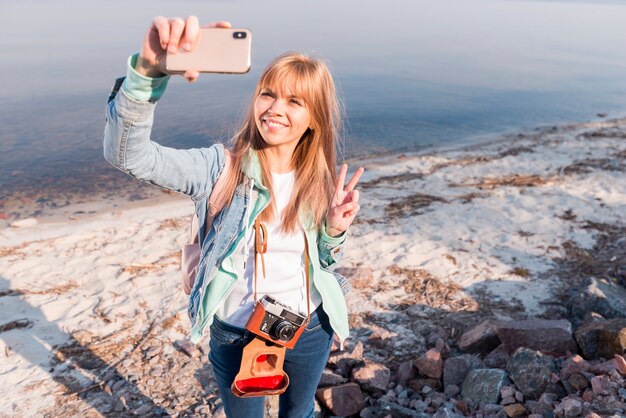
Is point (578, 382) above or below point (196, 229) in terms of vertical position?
below

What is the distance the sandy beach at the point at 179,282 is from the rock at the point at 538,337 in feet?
2.22

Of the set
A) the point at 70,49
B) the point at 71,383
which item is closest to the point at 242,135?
the point at 71,383

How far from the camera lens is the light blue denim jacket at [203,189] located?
5.87ft

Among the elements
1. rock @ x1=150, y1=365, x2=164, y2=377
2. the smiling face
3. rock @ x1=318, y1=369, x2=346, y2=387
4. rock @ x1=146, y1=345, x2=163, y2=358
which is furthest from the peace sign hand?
rock @ x1=146, y1=345, x2=163, y2=358

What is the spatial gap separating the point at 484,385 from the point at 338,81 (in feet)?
44.2

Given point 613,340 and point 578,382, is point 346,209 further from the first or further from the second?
point 613,340

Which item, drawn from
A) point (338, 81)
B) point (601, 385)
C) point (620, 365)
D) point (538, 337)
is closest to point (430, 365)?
point (538, 337)

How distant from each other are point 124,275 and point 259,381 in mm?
4353

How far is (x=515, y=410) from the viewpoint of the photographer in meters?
3.81

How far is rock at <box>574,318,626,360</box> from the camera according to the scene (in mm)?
4173

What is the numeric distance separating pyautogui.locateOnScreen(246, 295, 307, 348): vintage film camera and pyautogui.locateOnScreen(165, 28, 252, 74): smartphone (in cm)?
98

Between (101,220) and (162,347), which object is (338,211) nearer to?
(162,347)

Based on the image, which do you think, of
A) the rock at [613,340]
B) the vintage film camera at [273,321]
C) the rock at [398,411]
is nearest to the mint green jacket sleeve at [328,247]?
the vintage film camera at [273,321]

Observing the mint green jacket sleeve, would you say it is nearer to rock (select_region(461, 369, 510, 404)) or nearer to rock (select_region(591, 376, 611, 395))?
rock (select_region(461, 369, 510, 404))
